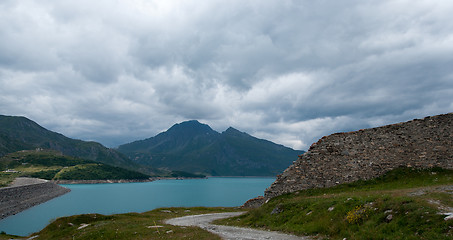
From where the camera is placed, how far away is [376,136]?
33.8 m

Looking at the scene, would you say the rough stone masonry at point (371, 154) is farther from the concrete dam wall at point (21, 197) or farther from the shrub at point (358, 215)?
the concrete dam wall at point (21, 197)

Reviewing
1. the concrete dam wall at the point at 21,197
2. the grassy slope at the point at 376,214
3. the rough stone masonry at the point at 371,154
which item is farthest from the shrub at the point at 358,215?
the concrete dam wall at the point at 21,197

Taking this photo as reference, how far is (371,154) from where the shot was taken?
3278cm

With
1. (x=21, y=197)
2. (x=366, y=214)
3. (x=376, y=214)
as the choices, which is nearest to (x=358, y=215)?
(x=366, y=214)

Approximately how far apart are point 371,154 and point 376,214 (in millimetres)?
18658

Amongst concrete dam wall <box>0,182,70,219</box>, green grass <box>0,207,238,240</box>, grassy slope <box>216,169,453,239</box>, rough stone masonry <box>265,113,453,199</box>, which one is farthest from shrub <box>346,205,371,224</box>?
concrete dam wall <box>0,182,70,219</box>

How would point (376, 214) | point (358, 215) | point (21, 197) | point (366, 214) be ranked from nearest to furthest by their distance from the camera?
point (376, 214) → point (366, 214) → point (358, 215) → point (21, 197)

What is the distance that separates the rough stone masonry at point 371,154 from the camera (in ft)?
100

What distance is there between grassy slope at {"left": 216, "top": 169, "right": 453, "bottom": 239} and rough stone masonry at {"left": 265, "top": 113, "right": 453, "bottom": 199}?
2.14 m

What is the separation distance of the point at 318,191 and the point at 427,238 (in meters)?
20.3

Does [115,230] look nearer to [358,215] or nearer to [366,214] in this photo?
[358,215]

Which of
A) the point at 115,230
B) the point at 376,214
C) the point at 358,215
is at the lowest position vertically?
the point at 115,230

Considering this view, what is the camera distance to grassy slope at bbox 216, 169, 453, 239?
45.1ft

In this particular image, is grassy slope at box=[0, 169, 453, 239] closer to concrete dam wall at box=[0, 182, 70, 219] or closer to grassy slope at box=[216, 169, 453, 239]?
grassy slope at box=[216, 169, 453, 239]
